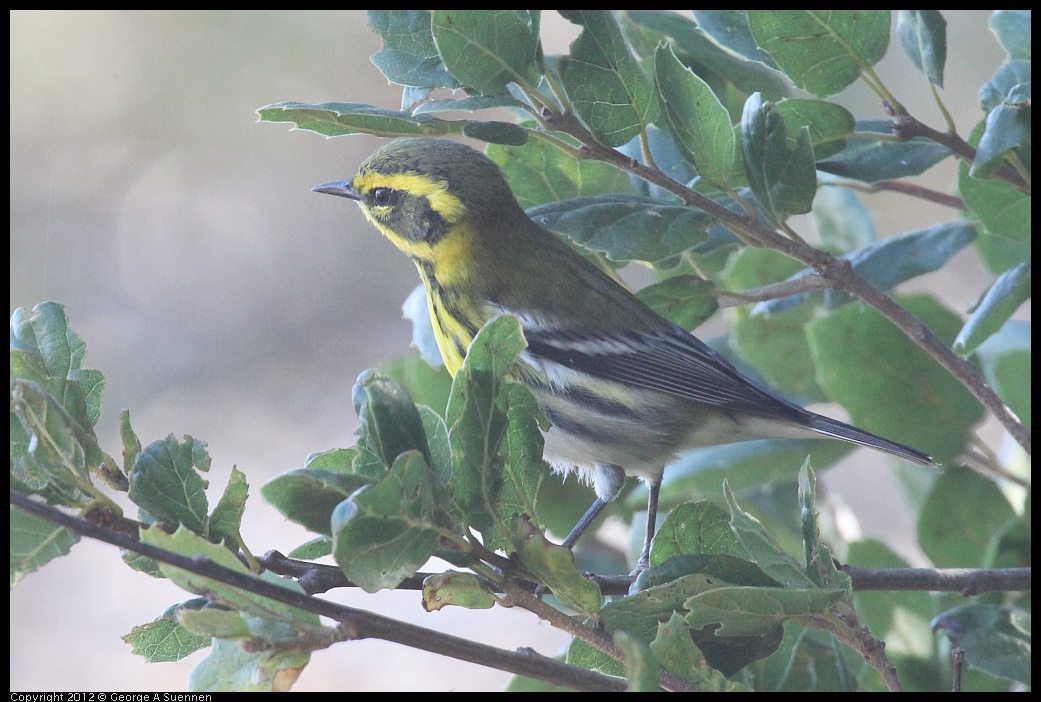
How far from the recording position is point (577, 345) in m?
2.12

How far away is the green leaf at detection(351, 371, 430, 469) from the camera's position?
3.67 feet

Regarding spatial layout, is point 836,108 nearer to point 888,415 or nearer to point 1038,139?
point 1038,139

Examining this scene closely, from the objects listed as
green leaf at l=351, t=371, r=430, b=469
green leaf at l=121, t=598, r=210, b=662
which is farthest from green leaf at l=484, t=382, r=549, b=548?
green leaf at l=121, t=598, r=210, b=662

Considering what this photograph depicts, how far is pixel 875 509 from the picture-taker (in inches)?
201

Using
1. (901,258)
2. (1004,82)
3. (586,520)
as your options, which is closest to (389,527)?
(586,520)

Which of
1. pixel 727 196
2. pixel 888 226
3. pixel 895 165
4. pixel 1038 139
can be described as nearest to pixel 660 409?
pixel 727 196

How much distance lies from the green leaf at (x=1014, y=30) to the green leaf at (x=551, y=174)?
0.72 metres

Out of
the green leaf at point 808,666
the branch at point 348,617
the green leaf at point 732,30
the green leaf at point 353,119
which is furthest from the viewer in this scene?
the green leaf at point 732,30

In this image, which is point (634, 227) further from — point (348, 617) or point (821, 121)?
point (348, 617)

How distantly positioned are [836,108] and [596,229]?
1.40 ft

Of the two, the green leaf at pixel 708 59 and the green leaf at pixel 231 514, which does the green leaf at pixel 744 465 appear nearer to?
the green leaf at pixel 708 59

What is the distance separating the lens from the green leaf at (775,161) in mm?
1496

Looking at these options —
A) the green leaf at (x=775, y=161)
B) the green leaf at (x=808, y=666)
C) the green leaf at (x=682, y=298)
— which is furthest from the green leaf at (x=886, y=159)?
the green leaf at (x=808, y=666)

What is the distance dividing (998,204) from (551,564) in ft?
3.47
